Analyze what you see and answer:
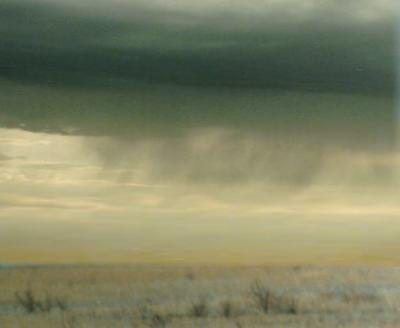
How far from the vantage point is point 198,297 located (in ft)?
37.0

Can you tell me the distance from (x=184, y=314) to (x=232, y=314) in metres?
A: 0.50

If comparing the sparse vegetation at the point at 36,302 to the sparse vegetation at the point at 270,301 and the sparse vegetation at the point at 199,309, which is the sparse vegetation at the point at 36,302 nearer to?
the sparse vegetation at the point at 199,309

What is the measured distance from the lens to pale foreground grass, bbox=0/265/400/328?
10414 mm

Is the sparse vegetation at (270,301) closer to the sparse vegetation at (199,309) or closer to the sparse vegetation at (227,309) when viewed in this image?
the sparse vegetation at (227,309)

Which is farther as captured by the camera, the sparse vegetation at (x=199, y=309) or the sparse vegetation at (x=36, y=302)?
the sparse vegetation at (x=36, y=302)

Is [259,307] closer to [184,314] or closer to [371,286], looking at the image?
[184,314]

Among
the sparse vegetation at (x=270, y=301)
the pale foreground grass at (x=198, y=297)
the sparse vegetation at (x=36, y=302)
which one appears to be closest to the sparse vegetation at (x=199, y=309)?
the pale foreground grass at (x=198, y=297)

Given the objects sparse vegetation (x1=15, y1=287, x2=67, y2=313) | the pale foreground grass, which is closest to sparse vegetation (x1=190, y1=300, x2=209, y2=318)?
the pale foreground grass

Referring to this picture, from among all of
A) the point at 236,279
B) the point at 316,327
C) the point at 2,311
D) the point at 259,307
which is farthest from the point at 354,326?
the point at 2,311

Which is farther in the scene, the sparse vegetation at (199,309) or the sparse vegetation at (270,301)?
the sparse vegetation at (270,301)

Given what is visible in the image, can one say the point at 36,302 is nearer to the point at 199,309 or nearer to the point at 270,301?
the point at 199,309

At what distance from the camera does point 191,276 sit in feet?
37.9

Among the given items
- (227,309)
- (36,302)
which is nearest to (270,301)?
(227,309)

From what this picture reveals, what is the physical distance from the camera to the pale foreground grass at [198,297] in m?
10.4
